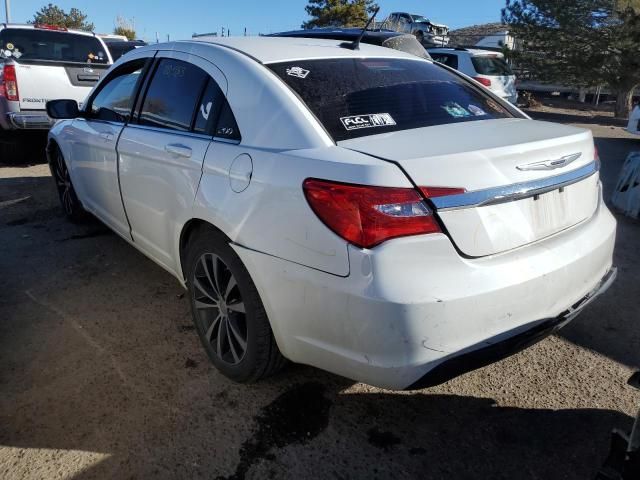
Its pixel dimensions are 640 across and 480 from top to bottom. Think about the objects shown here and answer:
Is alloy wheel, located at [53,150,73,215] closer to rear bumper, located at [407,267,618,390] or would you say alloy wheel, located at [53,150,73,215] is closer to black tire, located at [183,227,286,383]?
black tire, located at [183,227,286,383]

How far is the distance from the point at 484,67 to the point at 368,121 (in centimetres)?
1179

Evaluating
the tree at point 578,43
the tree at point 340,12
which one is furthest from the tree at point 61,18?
the tree at point 578,43

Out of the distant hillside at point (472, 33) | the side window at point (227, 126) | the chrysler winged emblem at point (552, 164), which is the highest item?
the distant hillside at point (472, 33)

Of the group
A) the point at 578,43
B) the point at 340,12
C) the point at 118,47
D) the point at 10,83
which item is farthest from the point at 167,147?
the point at 340,12

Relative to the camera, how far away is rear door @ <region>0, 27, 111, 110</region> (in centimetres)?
715

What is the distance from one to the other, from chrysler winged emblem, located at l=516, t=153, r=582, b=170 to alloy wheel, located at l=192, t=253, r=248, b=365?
1355mm

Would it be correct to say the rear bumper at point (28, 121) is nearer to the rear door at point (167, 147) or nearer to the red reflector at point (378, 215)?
the rear door at point (167, 147)

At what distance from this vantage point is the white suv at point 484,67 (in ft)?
41.6

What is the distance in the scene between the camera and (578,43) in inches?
635

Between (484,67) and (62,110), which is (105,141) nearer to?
(62,110)

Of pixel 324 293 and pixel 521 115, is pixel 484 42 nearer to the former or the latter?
pixel 521 115

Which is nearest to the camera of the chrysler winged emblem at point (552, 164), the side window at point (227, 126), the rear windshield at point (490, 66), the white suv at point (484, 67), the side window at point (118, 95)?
the chrysler winged emblem at point (552, 164)

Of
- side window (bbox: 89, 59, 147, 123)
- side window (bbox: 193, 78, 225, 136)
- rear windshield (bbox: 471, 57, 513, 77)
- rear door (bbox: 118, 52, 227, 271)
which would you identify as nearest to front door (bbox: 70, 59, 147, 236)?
side window (bbox: 89, 59, 147, 123)

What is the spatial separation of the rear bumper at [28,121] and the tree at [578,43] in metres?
14.4
